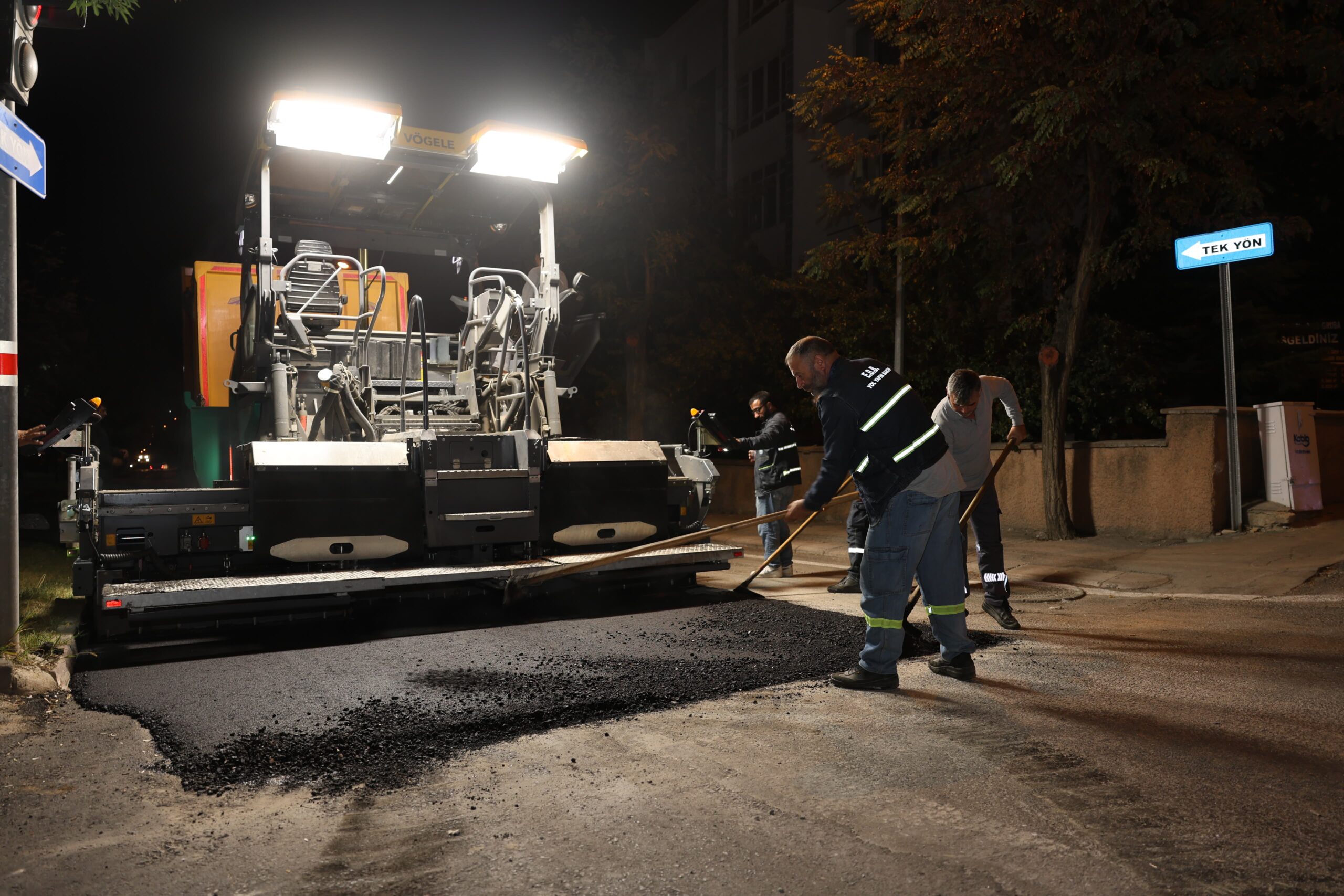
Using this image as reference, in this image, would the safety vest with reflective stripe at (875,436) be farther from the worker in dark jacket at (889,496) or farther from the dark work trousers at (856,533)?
the dark work trousers at (856,533)

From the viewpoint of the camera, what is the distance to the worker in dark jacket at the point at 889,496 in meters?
4.89

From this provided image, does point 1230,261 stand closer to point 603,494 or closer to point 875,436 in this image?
point 603,494

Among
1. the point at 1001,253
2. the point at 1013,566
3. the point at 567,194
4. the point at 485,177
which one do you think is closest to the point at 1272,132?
the point at 1001,253

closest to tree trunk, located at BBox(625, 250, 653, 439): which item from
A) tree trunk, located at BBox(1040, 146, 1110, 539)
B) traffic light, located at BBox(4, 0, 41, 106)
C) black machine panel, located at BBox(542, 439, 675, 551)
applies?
tree trunk, located at BBox(1040, 146, 1110, 539)

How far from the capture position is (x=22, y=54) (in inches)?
219

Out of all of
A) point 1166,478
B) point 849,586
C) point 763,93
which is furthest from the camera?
point 763,93

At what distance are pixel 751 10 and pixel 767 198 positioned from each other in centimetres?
550

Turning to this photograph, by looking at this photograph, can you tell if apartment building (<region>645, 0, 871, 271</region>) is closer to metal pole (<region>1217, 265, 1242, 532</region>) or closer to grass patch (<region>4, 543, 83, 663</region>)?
metal pole (<region>1217, 265, 1242, 532</region>)

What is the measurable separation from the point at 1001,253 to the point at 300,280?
870cm

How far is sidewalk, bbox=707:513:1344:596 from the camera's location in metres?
8.16

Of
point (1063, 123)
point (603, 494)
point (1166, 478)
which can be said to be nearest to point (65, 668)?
point (603, 494)

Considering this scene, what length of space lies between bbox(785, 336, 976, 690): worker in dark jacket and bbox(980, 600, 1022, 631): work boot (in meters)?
1.29

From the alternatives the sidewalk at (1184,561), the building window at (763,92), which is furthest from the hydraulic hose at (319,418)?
the building window at (763,92)

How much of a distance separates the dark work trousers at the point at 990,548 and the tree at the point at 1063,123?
2208mm
